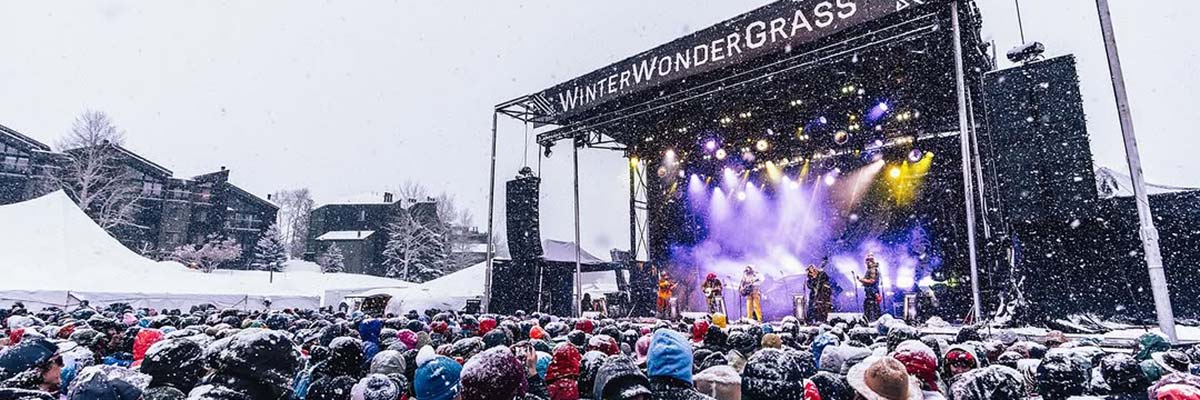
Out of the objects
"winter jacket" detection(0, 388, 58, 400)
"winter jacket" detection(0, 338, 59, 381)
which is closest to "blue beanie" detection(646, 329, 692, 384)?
"winter jacket" detection(0, 388, 58, 400)

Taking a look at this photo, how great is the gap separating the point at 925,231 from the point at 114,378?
54.4ft

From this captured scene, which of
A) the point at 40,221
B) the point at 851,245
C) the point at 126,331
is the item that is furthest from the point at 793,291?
the point at 40,221

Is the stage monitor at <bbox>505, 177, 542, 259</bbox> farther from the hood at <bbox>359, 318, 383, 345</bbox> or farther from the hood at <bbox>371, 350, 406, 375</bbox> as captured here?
the hood at <bbox>371, 350, 406, 375</bbox>

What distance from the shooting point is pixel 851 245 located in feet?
53.6

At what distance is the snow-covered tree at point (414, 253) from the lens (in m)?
44.0

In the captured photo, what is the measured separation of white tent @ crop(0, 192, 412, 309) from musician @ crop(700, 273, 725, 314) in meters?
13.0

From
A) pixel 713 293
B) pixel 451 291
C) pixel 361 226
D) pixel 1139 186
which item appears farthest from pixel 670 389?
pixel 361 226

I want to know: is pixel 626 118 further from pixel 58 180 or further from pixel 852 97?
pixel 58 180

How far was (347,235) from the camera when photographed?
45281mm

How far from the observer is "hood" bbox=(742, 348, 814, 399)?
7.31 ft

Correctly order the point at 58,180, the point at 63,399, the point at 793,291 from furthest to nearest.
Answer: the point at 58,180 → the point at 793,291 → the point at 63,399

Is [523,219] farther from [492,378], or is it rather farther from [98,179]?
[98,179]

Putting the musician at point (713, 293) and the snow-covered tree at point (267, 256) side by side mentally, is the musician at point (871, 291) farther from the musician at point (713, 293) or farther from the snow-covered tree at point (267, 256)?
the snow-covered tree at point (267, 256)

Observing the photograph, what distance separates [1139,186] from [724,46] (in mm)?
Answer: 6590
